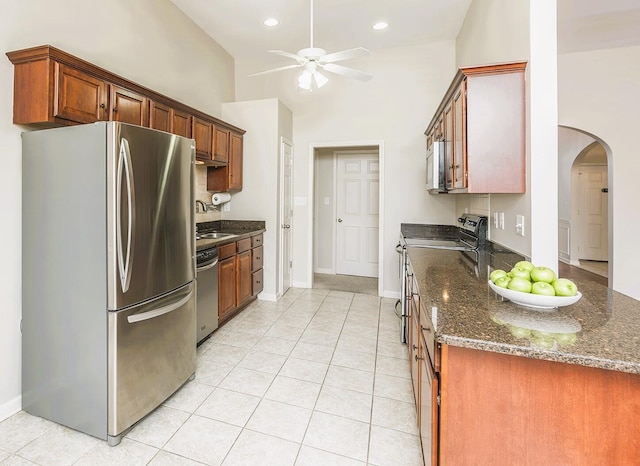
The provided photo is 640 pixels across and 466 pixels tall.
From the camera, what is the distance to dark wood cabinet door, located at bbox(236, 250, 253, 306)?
11.5ft

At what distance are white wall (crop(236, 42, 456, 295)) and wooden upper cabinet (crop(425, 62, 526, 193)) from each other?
7.06ft

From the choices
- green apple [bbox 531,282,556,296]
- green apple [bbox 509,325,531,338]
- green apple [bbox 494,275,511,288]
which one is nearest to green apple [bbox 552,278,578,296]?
green apple [bbox 531,282,556,296]

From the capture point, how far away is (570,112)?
3.73 m

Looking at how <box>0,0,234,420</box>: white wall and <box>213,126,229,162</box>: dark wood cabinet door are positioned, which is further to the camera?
<box>213,126,229,162</box>: dark wood cabinet door

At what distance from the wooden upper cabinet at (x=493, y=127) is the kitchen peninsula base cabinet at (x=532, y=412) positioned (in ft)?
4.34

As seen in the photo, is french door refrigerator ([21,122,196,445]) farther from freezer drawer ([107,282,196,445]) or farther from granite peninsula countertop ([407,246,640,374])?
granite peninsula countertop ([407,246,640,374])

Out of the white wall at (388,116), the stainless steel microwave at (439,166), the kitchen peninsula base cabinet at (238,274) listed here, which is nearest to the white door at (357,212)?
the white wall at (388,116)

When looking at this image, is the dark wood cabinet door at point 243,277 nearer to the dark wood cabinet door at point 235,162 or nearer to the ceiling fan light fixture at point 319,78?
the dark wood cabinet door at point 235,162

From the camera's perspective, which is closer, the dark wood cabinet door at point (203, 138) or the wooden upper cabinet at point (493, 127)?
the wooden upper cabinet at point (493, 127)

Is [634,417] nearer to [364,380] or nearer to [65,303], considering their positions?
[364,380]

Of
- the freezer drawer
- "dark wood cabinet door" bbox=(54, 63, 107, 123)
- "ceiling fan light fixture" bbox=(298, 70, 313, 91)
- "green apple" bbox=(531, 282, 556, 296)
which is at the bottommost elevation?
the freezer drawer

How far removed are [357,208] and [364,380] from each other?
137 inches

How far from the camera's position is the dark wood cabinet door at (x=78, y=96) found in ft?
6.08

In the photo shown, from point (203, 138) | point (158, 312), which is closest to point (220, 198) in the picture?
point (203, 138)
